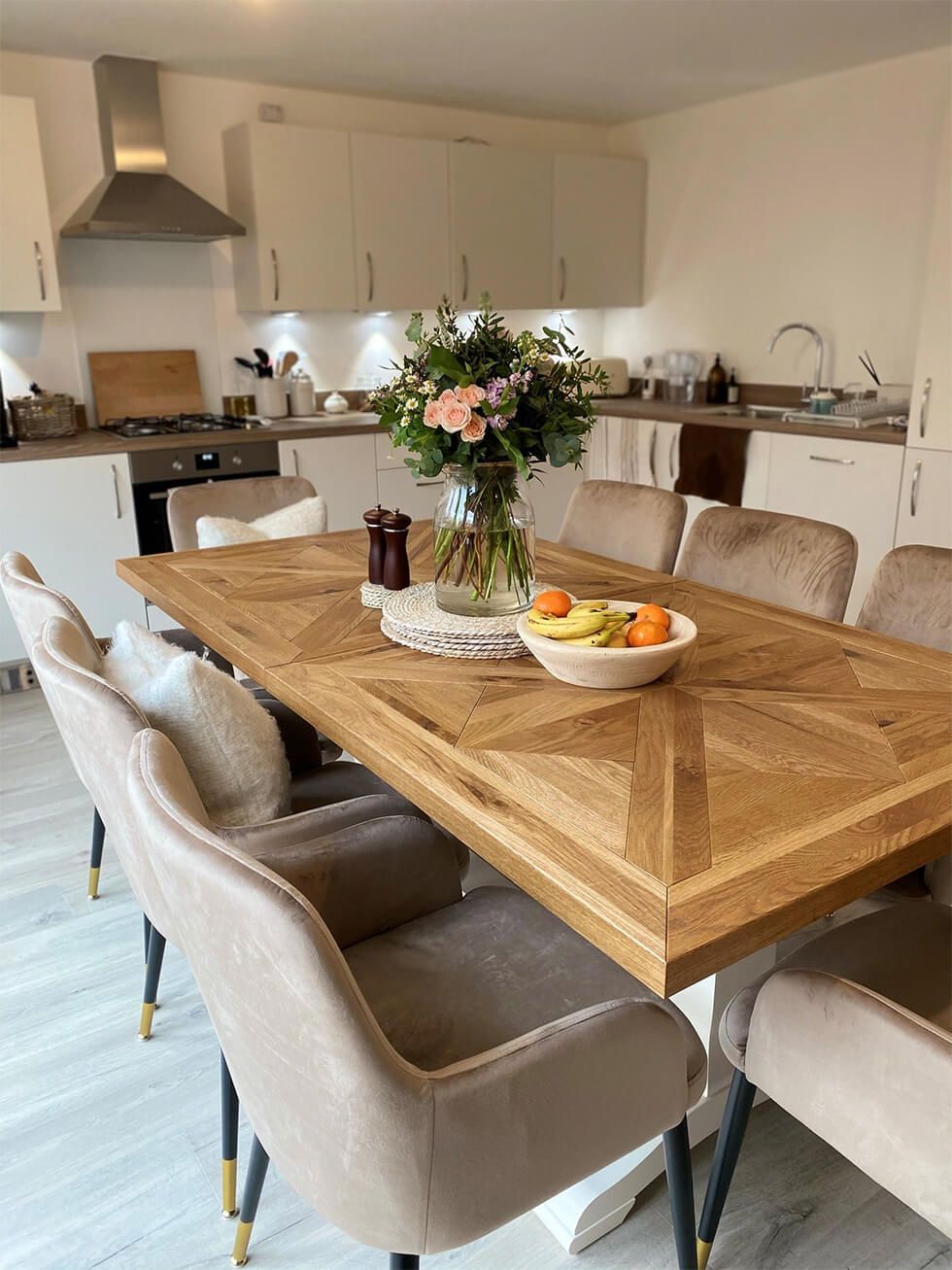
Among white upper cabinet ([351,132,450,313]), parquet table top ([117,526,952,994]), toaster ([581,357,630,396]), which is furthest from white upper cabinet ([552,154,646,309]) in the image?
parquet table top ([117,526,952,994])

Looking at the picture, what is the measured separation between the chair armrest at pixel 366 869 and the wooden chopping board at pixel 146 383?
130 inches

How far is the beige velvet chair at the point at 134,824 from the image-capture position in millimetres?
1178

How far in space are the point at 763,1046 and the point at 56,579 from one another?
130 inches

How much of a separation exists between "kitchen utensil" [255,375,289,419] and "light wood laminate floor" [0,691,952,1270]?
9.48 feet

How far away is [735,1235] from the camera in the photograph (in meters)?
1.47

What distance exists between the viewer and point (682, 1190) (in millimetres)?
1245

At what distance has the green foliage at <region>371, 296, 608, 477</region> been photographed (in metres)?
1.68

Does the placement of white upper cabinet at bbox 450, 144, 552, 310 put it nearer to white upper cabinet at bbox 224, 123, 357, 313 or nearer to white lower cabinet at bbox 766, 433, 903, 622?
white upper cabinet at bbox 224, 123, 357, 313

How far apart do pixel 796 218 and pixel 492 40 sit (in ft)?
5.62

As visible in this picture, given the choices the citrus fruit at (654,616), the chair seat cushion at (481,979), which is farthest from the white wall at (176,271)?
the chair seat cushion at (481,979)

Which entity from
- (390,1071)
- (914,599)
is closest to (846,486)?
(914,599)

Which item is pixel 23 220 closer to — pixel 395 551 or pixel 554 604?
pixel 395 551

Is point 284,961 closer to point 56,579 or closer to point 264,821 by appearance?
point 264,821

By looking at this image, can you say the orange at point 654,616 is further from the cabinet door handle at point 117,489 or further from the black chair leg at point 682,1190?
the cabinet door handle at point 117,489
